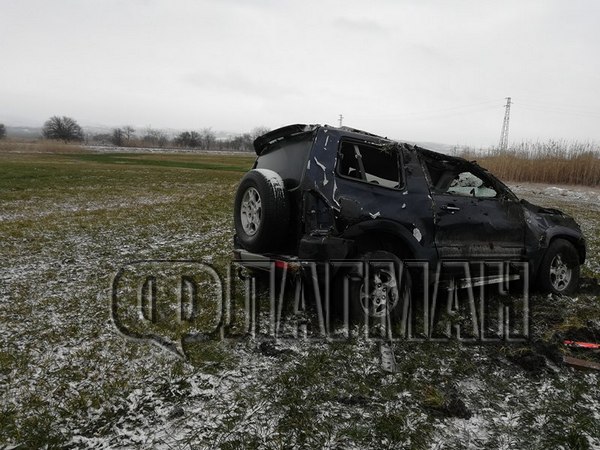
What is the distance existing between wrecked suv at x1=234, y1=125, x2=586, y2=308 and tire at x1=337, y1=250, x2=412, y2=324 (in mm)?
14

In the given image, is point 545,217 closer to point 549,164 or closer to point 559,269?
point 559,269

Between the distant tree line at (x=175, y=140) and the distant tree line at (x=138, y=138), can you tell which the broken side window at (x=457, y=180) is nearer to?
the distant tree line at (x=138, y=138)

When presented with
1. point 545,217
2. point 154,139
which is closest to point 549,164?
point 545,217

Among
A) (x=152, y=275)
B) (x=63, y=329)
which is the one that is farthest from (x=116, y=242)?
(x=63, y=329)

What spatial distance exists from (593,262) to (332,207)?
516 centimetres

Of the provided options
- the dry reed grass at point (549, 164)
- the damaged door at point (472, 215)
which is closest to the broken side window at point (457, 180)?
the damaged door at point (472, 215)

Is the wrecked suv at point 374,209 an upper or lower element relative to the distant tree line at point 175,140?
lower

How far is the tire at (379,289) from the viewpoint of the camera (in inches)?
151

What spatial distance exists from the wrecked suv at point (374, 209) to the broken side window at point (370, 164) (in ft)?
0.03

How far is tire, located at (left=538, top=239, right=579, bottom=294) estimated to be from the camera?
4914 mm

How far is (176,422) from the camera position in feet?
8.45

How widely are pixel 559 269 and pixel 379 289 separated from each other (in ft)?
8.78

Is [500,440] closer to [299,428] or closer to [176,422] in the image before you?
[299,428]

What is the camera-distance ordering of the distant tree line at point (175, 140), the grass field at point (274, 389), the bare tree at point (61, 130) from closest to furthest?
the grass field at point (274, 389) → the bare tree at point (61, 130) → the distant tree line at point (175, 140)
